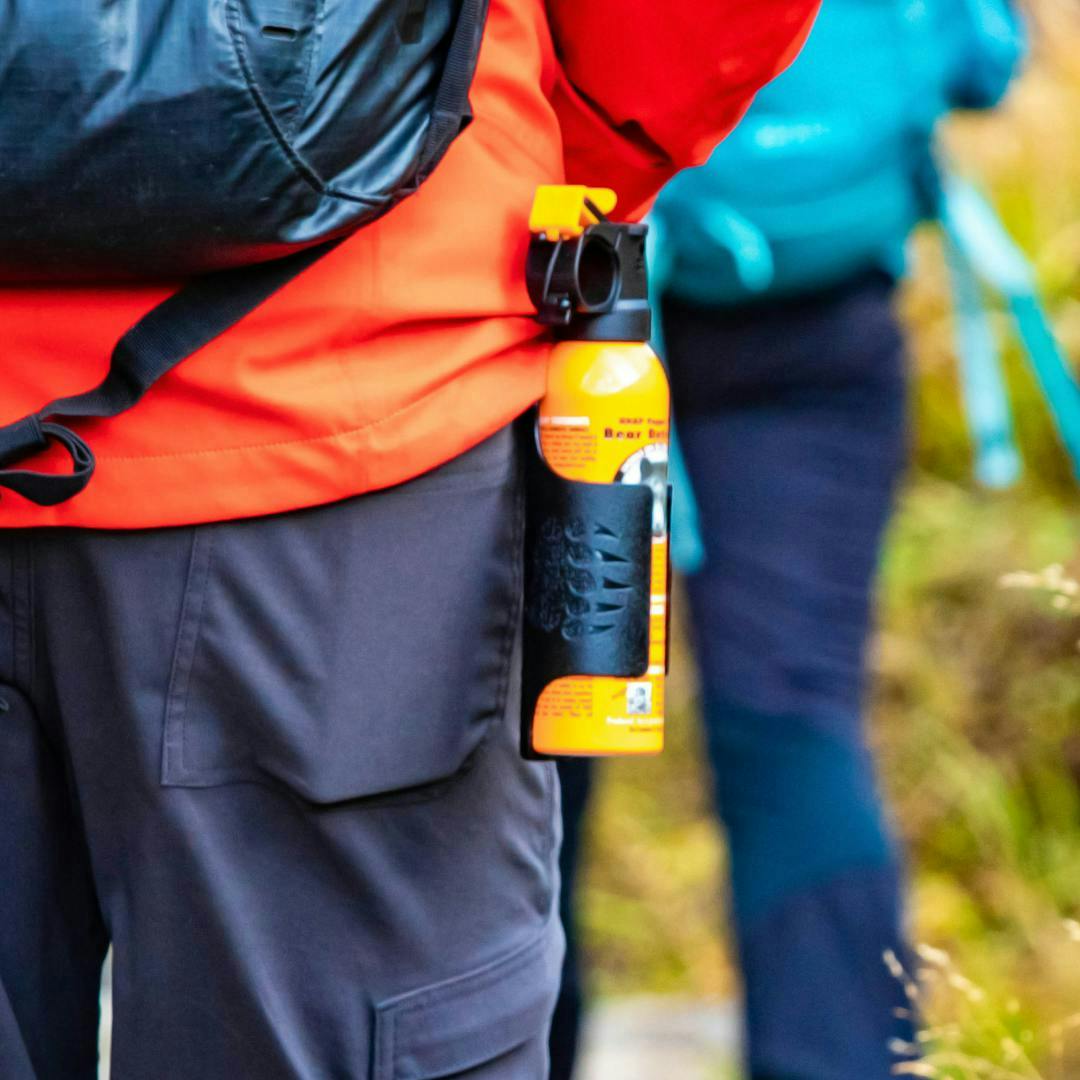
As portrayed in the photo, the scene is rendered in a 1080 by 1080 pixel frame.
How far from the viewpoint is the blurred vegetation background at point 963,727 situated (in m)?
3.47

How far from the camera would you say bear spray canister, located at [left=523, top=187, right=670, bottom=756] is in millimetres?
1368

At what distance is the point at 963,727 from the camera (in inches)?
152

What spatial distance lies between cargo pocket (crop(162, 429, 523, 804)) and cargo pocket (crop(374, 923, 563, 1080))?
17 cm

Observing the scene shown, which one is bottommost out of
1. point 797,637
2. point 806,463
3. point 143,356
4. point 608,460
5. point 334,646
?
point 797,637

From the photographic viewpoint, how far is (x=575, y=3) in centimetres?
137

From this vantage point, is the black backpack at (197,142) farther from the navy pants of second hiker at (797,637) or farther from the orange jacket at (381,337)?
the navy pants of second hiker at (797,637)

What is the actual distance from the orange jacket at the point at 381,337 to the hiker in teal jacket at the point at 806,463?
3.03 ft

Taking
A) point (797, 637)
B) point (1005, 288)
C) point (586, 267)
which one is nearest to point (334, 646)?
point (586, 267)

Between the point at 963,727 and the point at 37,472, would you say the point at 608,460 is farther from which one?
the point at 963,727

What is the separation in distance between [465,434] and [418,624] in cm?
16

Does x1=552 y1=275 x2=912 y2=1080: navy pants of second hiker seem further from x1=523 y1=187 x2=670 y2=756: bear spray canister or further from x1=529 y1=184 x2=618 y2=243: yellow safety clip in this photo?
x1=529 y1=184 x2=618 y2=243: yellow safety clip

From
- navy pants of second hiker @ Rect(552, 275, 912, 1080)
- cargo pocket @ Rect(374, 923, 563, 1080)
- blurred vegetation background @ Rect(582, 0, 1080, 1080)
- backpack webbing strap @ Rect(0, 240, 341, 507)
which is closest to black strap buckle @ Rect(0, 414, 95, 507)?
backpack webbing strap @ Rect(0, 240, 341, 507)

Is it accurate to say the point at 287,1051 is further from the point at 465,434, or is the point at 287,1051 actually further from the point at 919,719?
the point at 919,719

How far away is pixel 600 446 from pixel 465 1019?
0.48 meters
